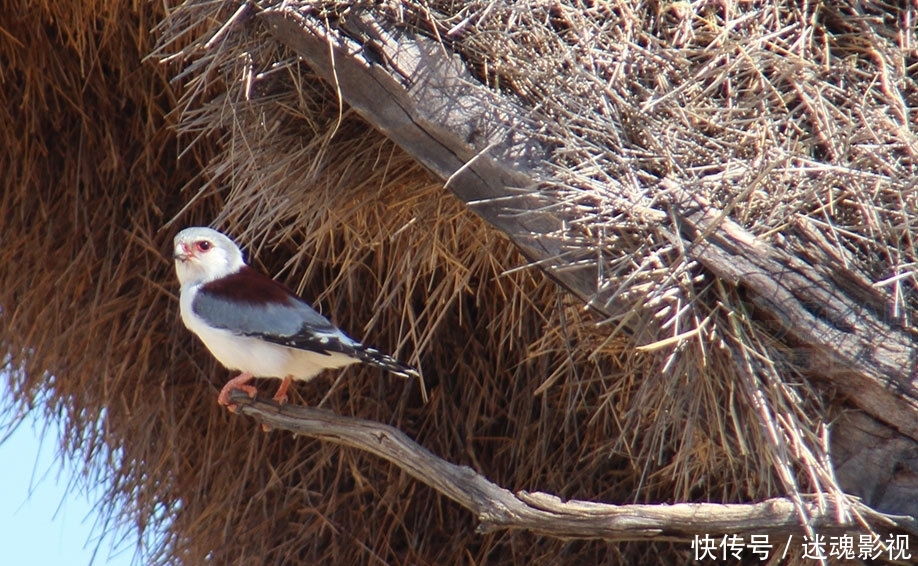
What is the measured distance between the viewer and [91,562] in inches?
93.9

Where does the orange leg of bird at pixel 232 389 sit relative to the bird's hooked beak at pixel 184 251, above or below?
below

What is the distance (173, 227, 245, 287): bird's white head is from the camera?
1999mm

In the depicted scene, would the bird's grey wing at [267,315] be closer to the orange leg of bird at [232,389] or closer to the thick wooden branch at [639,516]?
the orange leg of bird at [232,389]

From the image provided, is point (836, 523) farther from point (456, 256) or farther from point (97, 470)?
point (97, 470)

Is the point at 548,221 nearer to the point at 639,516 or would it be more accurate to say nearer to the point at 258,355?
the point at 639,516

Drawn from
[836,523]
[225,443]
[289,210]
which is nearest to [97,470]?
[225,443]

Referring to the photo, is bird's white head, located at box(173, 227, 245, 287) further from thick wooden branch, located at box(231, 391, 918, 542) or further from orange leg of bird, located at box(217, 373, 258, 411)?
thick wooden branch, located at box(231, 391, 918, 542)

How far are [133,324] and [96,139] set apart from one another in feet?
1.22

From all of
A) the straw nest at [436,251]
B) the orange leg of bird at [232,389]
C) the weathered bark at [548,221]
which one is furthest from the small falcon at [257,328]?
the weathered bark at [548,221]

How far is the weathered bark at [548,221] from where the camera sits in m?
1.37

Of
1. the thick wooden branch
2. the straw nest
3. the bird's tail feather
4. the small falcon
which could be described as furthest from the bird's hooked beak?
the thick wooden branch

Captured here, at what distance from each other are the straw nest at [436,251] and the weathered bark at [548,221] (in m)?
0.03

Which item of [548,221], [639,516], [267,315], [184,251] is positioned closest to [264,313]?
[267,315]

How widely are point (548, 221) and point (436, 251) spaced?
1.20ft
